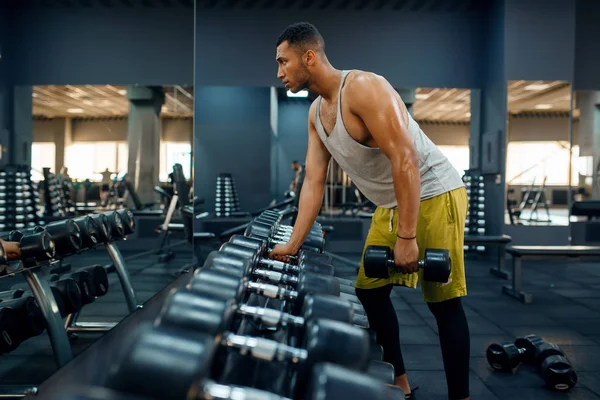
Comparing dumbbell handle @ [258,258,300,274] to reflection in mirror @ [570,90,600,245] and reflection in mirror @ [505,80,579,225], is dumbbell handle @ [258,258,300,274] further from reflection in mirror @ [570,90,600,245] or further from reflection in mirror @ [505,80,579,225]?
reflection in mirror @ [570,90,600,245]

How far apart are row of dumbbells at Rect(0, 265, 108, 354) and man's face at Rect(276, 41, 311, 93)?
4.19 feet

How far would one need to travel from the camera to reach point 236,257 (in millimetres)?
1142

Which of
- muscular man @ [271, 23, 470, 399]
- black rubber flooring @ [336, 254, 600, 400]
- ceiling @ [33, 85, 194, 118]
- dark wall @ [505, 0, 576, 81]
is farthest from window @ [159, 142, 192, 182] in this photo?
dark wall @ [505, 0, 576, 81]

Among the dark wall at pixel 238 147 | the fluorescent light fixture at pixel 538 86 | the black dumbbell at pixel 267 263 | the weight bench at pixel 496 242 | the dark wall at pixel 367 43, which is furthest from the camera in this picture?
the dark wall at pixel 238 147

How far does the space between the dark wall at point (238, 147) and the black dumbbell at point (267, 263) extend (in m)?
6.19

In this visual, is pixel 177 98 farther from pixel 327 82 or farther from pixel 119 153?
pixel 327 82

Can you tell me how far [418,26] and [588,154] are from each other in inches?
129

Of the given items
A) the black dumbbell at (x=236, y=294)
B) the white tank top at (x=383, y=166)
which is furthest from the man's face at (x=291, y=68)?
the black dumbbell at (x=236, y=294)

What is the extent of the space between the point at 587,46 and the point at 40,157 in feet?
20.6

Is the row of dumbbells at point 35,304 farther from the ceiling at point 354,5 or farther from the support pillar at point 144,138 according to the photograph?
the ceiling at point 354,5

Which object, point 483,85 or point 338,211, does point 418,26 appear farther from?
point 338,211

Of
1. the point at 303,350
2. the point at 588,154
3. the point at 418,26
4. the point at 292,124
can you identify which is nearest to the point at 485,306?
the point at 303,350

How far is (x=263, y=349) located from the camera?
0.77 meters

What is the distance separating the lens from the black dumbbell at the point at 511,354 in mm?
2271
